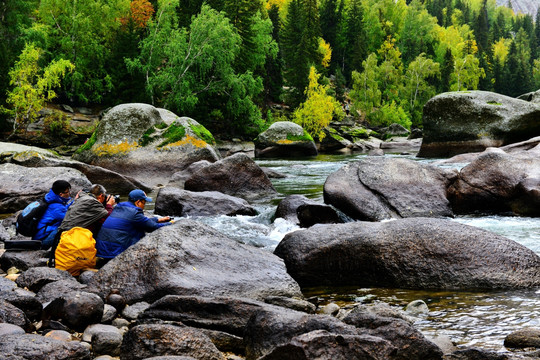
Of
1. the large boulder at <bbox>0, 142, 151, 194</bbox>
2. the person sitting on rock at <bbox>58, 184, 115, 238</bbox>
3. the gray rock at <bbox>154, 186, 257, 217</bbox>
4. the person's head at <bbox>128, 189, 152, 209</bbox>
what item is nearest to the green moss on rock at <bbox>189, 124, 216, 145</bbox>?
the large boulder at <bbox>0, 142, 151, 194</bbox>

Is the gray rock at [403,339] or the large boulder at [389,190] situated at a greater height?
the gray rock at [403,339]

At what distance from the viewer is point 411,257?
6.64 metres

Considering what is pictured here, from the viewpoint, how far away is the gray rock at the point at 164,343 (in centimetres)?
400

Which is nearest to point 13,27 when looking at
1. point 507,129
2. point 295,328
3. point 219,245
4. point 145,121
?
point 145,121

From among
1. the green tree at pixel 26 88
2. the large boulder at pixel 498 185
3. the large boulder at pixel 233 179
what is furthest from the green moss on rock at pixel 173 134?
the green tree at pixel 26 88

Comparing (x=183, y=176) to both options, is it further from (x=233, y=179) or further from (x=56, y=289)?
(x=56, y=289)

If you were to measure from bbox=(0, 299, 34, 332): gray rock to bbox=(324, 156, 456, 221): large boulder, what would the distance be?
7.29m

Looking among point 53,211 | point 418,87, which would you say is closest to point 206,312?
point 53,211

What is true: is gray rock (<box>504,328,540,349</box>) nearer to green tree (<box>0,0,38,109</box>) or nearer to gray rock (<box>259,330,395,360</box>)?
gray rock (<box>259,330,395,360</box>)

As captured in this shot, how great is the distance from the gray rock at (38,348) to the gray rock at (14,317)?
2.08 feet

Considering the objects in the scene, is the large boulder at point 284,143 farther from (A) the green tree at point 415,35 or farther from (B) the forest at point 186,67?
(A) the green tree at point 415,35

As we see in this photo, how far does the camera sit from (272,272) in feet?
20.8

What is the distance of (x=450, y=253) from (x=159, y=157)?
14.0m

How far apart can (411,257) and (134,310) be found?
12.2ft
